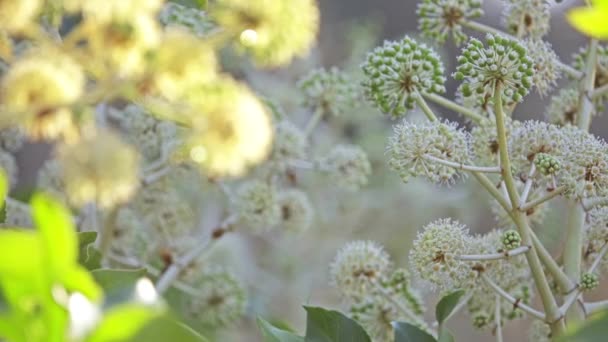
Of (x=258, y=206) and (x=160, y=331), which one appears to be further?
(x=258, y=206)

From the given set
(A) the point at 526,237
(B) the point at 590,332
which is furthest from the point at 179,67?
(A) the point at 526,237

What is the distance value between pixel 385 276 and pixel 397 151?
0.15 metres

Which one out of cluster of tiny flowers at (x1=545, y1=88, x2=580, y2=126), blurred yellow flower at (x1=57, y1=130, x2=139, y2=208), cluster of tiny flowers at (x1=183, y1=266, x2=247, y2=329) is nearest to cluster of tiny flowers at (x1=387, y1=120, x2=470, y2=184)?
cluster of tiny flowers at (x1=545, y1=88, x2=580, y2=126)

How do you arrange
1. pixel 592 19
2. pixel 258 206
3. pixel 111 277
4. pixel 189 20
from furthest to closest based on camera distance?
pixel 258 206, pixel 189 20, pixel 111 277, pixel 592 19

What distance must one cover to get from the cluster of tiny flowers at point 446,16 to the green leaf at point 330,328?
0.78 ft

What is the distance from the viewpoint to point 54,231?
24 centimetres

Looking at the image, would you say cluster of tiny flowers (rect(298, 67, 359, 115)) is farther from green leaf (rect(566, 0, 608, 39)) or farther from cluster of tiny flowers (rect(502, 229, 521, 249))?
green leaf (rect(566, 0, 608, 39))

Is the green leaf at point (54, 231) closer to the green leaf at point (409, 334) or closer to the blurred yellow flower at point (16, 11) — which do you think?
the blurred yellow flower at point (16, 11)

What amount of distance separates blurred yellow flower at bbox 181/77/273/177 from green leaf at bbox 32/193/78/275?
44 mm

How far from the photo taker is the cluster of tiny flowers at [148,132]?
676 millimetres

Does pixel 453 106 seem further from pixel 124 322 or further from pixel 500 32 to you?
pixel 124 322

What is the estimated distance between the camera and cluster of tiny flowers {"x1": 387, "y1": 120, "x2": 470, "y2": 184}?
454mm

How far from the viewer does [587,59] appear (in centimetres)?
56

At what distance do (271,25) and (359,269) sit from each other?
33 centimetres
